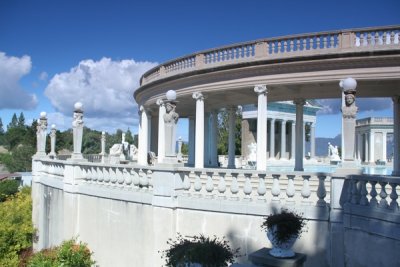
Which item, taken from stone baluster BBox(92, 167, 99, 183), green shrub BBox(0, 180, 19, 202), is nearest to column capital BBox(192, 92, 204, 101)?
stone baluster BBox(92, 167, 99, 183)

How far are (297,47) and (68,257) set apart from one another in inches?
493

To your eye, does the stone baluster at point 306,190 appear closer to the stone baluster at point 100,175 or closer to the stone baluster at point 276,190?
the stone baluster at point 276,190

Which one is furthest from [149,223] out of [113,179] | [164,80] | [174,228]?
[164,80]

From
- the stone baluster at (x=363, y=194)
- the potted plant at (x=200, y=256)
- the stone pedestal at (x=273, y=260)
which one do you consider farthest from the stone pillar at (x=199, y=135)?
the potted plant at (x=200, y=256)

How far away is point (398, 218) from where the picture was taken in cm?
638

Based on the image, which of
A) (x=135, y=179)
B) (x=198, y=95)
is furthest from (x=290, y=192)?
(x=198, y=95)

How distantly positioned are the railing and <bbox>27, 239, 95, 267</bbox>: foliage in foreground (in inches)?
426

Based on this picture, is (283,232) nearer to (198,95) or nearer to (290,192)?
(290,192)

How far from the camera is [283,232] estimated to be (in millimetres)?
6590

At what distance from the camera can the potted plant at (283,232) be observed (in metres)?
6.61

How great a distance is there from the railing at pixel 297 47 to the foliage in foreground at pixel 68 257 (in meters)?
10.8

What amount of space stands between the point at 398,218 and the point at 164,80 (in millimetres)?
17344

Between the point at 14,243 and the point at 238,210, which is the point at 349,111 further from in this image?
the point at 14,243

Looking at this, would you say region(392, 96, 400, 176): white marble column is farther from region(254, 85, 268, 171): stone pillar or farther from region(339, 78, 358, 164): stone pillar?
region(339, 78, 358, 164): stone pillar
